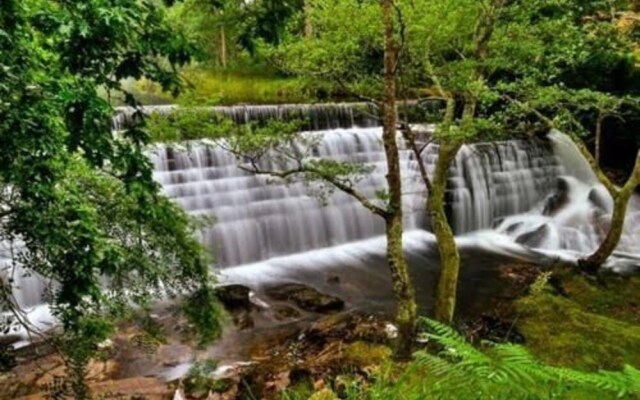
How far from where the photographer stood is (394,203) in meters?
6.53

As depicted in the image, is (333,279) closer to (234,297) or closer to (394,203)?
(234,297)

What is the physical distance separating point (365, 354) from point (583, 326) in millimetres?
3039

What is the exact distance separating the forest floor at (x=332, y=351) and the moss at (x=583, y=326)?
0.04 ft

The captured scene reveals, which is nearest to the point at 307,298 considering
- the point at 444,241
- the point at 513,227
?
the point at 444,241

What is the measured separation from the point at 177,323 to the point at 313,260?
13.3ft

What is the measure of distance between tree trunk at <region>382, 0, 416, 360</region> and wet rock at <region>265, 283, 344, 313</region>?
3040 millimetres

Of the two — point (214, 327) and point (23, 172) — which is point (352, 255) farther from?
point (23, 172)

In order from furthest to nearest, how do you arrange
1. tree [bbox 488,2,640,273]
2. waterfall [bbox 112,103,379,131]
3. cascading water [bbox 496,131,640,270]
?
waterfall [bbox 112,103,379,131], cascading water [bbox 496,131,640,270], tree [bbox 488,2,640,273]

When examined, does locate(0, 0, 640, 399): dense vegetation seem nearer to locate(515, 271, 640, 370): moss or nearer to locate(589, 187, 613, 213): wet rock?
locate(515, 271, 640, 370): moss

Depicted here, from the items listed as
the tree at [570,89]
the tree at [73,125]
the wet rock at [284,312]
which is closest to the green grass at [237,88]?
the tree at [570,89]

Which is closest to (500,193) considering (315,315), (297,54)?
(315,315)

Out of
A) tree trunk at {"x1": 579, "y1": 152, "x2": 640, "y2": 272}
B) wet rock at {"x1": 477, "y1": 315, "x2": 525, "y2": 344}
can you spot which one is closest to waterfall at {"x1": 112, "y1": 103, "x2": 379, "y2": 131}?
tree trunk at {"x1": 579, "y1": 152, "x2": 640, "y2": 272}

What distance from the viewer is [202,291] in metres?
5.26

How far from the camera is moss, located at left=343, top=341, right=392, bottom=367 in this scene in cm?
693
